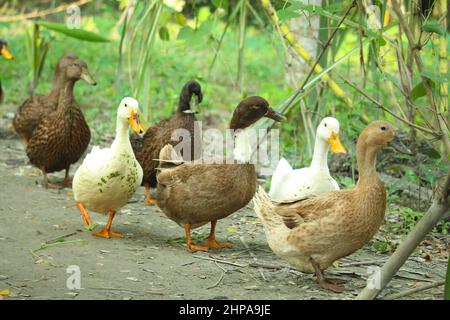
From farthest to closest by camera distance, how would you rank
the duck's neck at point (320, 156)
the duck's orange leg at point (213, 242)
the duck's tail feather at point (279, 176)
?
the duck's tail feather at point (279, 176)
the duck's neck at point (320, 156)
the duck's orange leg at point (213, 242)

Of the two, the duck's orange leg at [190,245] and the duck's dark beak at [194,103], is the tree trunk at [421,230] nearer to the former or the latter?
the duck's orange leg at [190,245]

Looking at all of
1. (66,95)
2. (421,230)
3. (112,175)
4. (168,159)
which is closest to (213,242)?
(168,159)

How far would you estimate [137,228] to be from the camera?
5.52 meters

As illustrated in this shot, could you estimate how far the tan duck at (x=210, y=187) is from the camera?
16.0 feet

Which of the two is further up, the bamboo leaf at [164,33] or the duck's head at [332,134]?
the bamboo leaf at [164,33]

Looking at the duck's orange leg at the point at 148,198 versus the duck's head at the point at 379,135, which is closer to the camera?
the duck's head at the point at 379,135

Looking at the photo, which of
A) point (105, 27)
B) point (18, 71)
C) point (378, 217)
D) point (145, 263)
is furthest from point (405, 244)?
point (105, 27)

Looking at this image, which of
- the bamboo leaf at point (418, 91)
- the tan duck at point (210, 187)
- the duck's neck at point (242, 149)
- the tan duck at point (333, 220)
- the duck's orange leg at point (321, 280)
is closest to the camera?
the tan duck at point (333, 220)

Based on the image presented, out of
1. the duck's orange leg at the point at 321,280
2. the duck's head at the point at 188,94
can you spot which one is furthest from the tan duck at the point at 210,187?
the duck's head at the point at 188,94

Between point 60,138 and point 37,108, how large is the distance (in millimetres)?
852

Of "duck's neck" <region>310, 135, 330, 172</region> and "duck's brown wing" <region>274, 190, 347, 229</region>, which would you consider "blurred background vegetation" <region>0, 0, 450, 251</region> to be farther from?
"duck's brown wing" <region>274, 190, 347, 229</region>

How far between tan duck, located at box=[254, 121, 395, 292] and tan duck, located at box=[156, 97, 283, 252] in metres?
0.52

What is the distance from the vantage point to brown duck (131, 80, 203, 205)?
608 cm

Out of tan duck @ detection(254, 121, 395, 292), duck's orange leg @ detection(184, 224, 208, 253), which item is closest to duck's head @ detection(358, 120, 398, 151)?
tan duck @ detection(254, 121, 395, 292)
